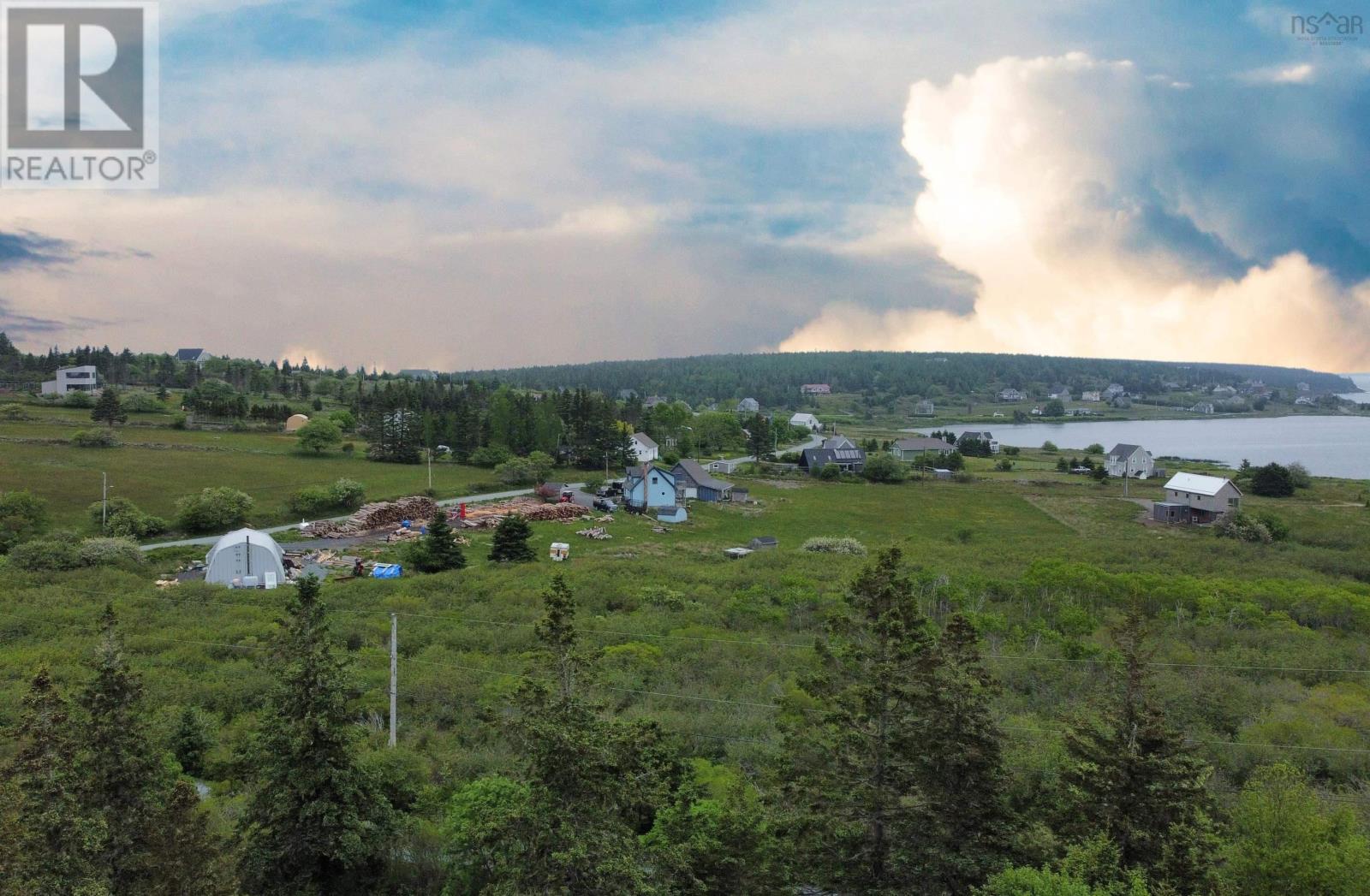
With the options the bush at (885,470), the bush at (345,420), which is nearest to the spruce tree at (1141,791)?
the bush at (885,470)

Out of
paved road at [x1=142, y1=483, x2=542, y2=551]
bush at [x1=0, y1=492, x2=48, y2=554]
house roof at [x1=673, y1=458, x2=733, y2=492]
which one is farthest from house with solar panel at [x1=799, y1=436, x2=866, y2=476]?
bush at [x1=0, y1=492, x2=48, y2=554]

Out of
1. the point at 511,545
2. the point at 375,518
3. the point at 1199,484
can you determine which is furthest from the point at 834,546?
the point at 1199,484

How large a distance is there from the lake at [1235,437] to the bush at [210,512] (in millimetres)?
78733

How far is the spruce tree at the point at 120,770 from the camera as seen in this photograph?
884 centimetres

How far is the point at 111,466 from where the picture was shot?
51.3 metres

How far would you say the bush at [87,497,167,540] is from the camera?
37094mm

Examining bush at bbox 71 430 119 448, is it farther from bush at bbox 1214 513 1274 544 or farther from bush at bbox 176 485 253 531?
bush at bbox 1214 513 1274 544

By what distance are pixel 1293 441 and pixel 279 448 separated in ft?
409

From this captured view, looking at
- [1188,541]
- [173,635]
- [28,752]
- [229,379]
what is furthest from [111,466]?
[229,379]

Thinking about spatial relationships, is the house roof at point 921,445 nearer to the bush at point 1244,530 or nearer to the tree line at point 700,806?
the bush at point 1244,530

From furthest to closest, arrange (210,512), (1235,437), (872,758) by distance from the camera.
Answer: (1235,437), (210,512), (872,758)

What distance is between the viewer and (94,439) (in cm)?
5841

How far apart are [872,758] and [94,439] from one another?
67.1 metres

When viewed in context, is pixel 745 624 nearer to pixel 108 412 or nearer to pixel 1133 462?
pixel 1133 462
